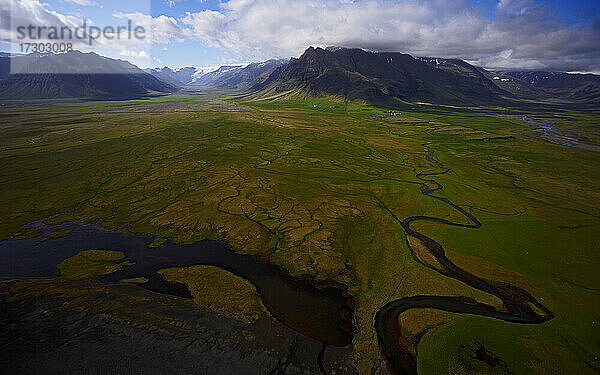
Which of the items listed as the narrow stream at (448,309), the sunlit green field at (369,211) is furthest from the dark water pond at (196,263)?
the narrow stream at (448,309)

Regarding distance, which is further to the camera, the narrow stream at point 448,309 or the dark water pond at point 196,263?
the dark water pond at point 196,263

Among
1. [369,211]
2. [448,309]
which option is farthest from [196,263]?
[369,211]

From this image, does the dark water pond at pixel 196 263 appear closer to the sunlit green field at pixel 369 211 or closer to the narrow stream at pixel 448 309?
the sunlit green field at pixel 369 211

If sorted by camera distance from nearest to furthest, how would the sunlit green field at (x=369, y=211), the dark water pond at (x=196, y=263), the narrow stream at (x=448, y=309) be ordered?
the narrow stream at (x=448, y=309) → the sunlit green field at (x=369, y=211) → the dark water pond at (x=196, y=263)

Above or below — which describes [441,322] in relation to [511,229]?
below

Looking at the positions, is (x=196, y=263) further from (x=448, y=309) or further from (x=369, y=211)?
(x=369, y=211)

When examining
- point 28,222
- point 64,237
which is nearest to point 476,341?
point 64,237

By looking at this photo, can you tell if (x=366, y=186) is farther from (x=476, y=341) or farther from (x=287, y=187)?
(x=476, y=341)

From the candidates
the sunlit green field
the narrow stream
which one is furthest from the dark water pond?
the narrow stream
